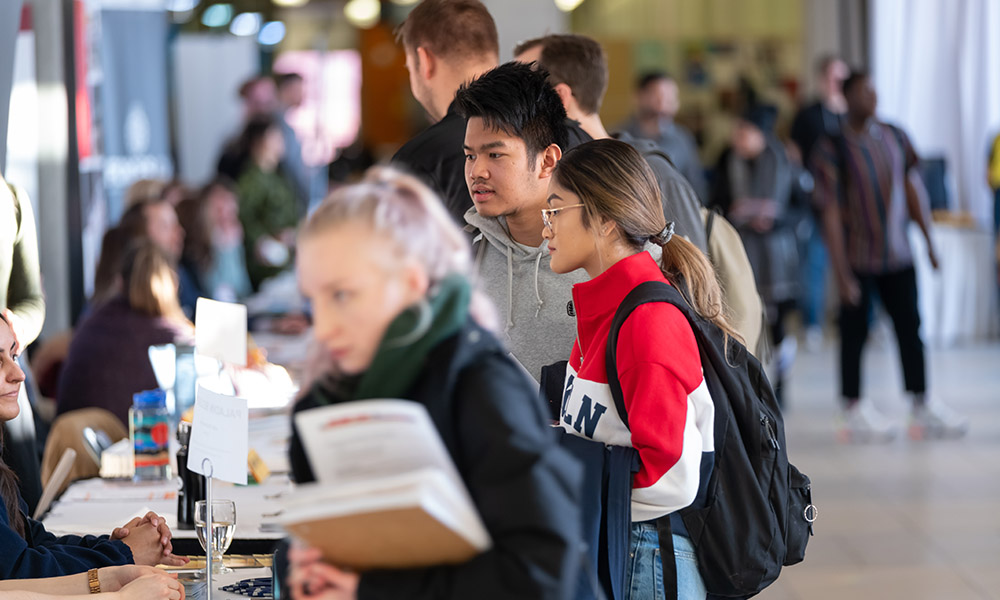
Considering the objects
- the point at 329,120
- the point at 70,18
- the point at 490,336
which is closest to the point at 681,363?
the point at 490,336

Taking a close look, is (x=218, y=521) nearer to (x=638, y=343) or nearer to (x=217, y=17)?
(x=638, y=343)

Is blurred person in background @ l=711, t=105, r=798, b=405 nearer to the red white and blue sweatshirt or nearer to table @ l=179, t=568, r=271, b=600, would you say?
the red white and blue sweatshirt

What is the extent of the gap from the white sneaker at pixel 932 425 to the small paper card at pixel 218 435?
A: 487 cm

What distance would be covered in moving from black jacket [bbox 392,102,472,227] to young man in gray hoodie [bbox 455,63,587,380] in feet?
1.45

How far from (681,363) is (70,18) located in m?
4.86

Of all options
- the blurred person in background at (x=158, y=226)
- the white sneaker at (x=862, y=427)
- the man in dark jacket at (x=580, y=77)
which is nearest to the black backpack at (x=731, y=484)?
the man in dark jacket at (x=580, y=77)

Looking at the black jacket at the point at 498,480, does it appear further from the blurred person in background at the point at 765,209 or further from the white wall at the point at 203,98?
the white wall at the point at 203,98

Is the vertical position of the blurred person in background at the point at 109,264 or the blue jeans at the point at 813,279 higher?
the blurred person in background at the point at 109,264

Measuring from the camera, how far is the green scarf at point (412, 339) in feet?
4.11

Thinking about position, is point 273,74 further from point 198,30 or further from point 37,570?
point 37,570

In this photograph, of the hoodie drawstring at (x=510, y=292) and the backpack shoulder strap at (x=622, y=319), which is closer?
the backpack shoulder strap at (x=622, y=319)

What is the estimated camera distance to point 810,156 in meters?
8.39

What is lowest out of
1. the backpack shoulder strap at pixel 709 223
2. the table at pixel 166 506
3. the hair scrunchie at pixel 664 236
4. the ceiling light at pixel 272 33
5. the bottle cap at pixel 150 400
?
the table at pixel 166 506

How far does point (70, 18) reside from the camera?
5836 millimetres
